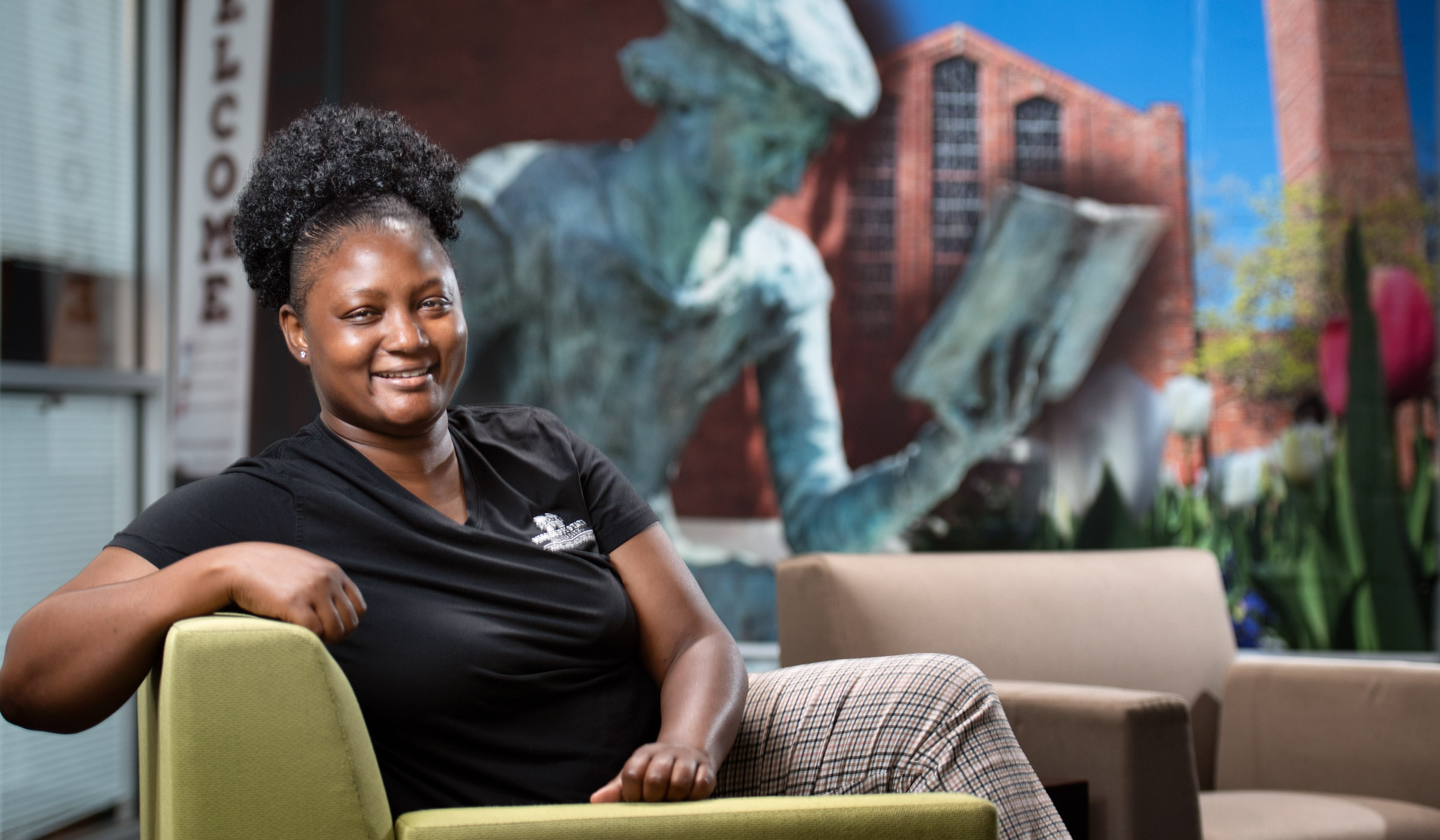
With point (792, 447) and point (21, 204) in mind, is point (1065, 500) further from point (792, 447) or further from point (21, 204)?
point (21, 204)

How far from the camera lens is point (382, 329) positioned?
1.24 metres

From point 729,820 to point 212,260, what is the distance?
10.5ft

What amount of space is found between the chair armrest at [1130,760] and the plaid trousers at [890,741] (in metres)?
0.44

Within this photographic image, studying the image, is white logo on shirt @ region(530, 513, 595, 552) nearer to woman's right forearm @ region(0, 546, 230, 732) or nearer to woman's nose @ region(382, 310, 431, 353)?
woman's nose @ region(382, 310, 431, 353)

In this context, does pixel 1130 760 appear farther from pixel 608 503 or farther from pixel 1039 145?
pixel 1039 145

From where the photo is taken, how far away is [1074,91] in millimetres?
3359

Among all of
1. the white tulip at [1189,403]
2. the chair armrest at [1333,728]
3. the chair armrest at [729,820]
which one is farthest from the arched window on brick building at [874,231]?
the chair armrest at [729,820]

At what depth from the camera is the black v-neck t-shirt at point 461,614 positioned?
112cm

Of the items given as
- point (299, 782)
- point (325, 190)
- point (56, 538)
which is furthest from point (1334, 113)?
point (56, 538)

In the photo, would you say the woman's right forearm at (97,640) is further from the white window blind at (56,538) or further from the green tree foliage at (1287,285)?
the green tree foliage at (1287,285)

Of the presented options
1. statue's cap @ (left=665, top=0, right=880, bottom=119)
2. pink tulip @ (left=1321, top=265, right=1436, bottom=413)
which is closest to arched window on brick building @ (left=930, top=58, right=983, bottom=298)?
statue's cap @ (left=665, top=0, right=880, bottom=119)

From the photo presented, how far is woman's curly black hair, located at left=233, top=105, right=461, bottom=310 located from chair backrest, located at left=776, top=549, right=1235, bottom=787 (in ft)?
3.20

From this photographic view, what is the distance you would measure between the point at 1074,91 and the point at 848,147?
646 mm

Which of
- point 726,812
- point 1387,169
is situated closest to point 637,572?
point 726,812
